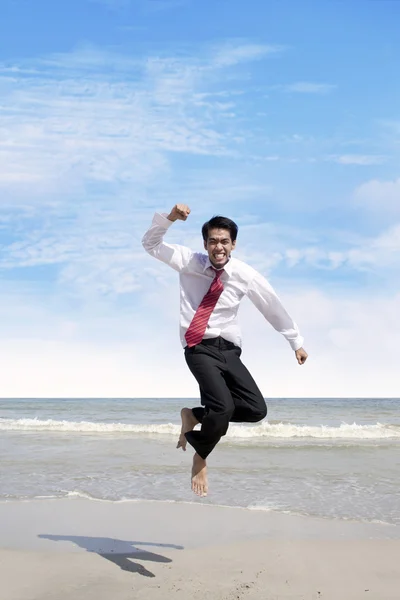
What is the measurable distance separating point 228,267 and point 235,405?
104 cm

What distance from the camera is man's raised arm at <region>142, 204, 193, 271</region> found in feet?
14.6

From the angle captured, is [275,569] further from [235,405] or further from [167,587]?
[235,405]

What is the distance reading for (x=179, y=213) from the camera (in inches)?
170

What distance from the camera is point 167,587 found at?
3955mm

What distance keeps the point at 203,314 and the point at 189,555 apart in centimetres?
187

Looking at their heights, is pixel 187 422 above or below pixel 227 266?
below

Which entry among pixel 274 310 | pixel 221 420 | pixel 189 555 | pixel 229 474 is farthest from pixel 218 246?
pixel 229 474

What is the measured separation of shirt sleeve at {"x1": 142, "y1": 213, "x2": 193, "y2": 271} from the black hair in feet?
0.69

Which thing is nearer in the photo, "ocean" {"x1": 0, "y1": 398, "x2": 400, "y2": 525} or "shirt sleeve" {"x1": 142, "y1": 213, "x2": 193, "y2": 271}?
"shirt sleeve" {"x1": 142, "y1": 213, "x2": 193, "y2": 271}

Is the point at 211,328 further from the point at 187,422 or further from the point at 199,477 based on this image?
the point at 199,477

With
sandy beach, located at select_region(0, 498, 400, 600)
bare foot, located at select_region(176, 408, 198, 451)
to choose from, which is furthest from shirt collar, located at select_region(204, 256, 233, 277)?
sandy beach, located at select_region(0, 498, 400, 600)

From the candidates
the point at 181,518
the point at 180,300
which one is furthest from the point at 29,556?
the point at 180,300

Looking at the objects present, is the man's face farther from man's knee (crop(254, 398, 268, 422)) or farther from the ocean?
the ocean

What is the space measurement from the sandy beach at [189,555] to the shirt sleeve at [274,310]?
166 cm
